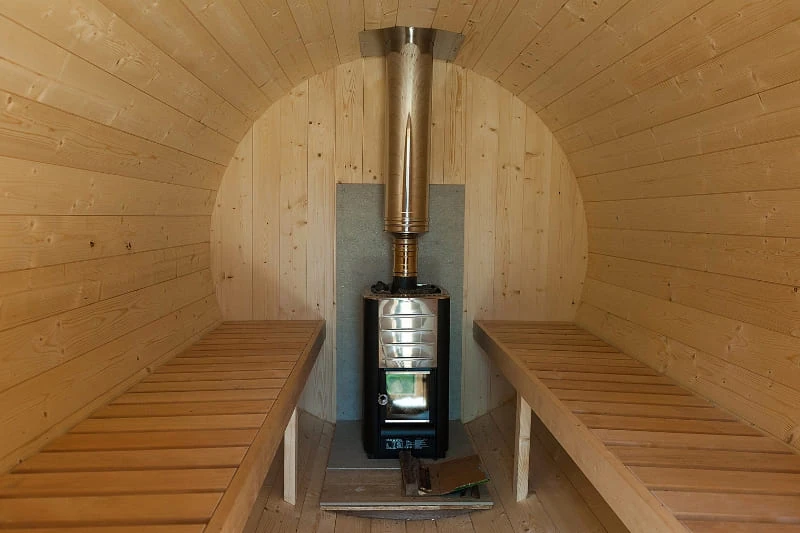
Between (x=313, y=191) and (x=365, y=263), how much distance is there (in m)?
0.54

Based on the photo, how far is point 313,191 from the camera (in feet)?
11.4

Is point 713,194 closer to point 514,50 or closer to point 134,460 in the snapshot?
point 514,50

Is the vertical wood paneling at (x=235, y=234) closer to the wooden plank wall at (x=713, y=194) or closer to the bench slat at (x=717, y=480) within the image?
the wooden plank wall at (x=713, y=194)

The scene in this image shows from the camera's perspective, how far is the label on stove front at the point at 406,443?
3060 millimetres

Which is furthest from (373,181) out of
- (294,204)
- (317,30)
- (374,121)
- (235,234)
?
(317,30)

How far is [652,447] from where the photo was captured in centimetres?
175

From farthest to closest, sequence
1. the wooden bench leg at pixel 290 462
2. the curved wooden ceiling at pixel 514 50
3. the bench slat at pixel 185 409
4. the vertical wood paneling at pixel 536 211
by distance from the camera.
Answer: the vertical wood paneling at pixel 536 211 < the wooden bench leg at pixel 290 462 < the bench slat at pixel 185 409 < the curved wooden ceiling at pixel 514 50

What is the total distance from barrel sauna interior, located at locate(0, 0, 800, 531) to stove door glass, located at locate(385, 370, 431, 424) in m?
0.65

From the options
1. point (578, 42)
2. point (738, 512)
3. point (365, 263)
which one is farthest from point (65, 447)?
point (578, 42)

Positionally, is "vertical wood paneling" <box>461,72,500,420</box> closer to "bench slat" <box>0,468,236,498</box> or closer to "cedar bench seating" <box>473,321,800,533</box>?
"cedar bench seating" <box>473,321,800,533</box>

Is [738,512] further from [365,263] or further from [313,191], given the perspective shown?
[313,191]

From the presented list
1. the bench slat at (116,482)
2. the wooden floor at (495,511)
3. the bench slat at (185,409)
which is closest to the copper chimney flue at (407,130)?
the wooden floor at (495,511)

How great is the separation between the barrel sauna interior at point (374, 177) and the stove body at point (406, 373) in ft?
2.04

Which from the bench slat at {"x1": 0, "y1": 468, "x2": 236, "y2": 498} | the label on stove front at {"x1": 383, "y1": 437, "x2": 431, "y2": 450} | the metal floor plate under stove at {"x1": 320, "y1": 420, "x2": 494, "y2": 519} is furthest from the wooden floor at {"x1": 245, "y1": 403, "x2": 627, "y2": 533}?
the bench slat at {"x1": 0, "y1": 468, "x2": 236, "y2": 498}
